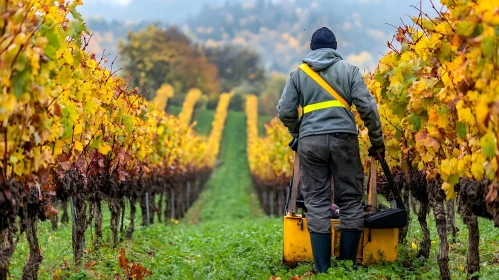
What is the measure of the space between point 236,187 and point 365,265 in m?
31.2

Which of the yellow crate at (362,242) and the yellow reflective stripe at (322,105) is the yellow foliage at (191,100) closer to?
the yellow crate at (362,242)

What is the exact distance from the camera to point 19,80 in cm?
396

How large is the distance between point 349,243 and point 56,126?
307cm

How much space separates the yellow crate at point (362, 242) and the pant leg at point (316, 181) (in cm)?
31

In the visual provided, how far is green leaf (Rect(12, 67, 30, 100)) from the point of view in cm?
396

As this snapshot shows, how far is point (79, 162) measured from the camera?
6836mm

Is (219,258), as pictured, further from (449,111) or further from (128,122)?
(449,111)

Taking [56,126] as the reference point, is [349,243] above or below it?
below

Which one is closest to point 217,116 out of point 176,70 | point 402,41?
point 176,70

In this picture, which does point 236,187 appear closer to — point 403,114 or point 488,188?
point 403,114

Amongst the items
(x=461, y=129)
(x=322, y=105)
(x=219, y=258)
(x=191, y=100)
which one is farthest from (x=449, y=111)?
(x=191, y=100)

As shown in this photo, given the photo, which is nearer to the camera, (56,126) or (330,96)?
(56,126)

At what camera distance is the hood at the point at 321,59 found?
21.0 ft

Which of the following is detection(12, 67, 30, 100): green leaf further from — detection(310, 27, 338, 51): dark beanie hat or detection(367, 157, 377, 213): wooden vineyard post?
detection(367, 157, 377, 213): wooden vineyard post
